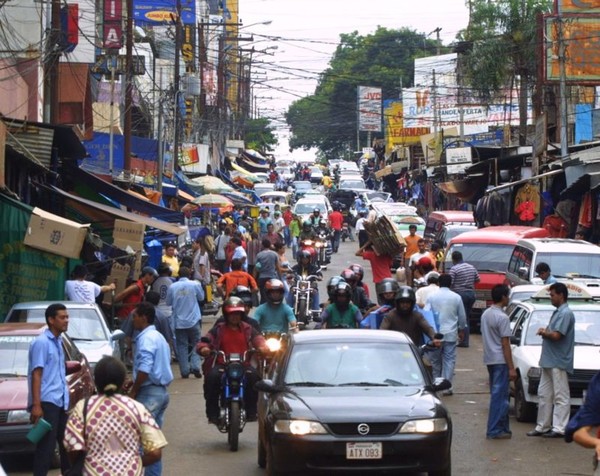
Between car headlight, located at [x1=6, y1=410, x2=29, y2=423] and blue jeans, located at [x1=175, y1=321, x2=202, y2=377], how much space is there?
7.26 meters

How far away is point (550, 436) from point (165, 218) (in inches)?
634

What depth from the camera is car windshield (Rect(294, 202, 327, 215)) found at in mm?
55062

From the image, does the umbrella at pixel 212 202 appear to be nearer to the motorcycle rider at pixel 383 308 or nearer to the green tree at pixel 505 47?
the green tree at pixel 505 47

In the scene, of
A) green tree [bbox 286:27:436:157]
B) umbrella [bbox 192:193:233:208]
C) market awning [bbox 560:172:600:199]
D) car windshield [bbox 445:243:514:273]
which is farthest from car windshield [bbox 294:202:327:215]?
green tree [bbox 286:27:436:157]

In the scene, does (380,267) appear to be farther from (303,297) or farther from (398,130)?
(398,130)

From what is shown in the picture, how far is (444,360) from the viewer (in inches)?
702

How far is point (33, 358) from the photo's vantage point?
11.2 meters

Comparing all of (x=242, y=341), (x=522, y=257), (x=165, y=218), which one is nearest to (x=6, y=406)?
(x=242, y=341)

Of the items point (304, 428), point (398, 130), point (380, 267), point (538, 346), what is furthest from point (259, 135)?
point (304, 428)

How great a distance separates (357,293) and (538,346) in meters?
4.15

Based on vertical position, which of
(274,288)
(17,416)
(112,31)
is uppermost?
(112,31)

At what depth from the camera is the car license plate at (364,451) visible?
434 inches

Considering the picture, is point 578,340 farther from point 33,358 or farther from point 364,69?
point 364,69

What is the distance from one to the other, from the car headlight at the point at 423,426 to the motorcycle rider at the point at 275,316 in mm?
5081
